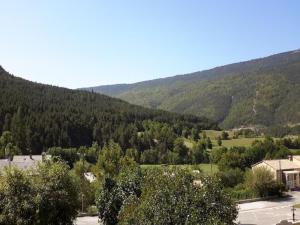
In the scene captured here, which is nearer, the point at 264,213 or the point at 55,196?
the point at 55,196

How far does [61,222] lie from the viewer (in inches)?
1321

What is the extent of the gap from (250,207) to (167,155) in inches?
2951

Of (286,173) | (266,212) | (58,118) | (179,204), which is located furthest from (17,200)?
(58,118)

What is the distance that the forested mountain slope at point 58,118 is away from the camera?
129750 millimetres

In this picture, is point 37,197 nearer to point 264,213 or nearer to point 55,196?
point 55,196

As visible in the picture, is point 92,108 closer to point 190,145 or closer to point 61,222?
point 190,145

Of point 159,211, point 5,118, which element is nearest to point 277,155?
point 5,118

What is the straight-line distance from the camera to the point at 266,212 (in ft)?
178

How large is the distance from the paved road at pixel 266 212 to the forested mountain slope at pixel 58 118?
3012 inches

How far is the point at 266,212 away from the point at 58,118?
99311 millimetres

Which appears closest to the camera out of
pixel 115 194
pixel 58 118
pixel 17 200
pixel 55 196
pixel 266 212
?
pixel 17 200

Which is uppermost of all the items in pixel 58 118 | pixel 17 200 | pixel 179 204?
pixel 58 118

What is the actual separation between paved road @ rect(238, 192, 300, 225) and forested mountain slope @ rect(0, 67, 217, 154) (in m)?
76.5

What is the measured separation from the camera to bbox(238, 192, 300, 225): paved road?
49.0m
